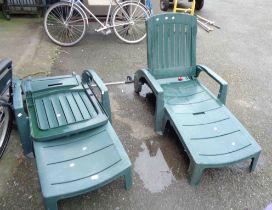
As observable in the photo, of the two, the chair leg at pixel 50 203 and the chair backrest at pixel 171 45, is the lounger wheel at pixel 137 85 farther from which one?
the chair leg at pixel 50 203

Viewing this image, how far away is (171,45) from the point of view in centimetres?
322

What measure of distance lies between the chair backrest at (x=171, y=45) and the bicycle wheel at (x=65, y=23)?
71.0 inches

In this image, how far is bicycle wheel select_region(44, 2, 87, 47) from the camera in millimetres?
4426

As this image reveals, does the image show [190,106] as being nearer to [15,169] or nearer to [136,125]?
[136,125]

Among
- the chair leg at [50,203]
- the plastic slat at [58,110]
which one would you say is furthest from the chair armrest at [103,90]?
the chair leg at [50,203]

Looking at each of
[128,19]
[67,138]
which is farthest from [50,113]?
[128,19]

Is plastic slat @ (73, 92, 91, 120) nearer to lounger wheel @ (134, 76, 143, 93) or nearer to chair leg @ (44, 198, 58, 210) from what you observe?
chair leg @ (44, 198, 58, 210)

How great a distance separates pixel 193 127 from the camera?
2535mm

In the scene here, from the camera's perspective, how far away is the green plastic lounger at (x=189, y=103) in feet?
7.64

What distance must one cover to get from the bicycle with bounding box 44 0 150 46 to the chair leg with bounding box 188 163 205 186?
2805 mm

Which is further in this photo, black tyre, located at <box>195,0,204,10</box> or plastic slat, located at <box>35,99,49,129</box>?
black tyre, located at <box>195,0,204,10</box>

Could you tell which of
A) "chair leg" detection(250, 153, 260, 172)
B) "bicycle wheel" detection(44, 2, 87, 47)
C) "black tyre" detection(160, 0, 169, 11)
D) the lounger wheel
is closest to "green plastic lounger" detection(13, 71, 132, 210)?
the lounger wheel

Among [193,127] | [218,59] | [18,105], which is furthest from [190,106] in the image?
[218,59]

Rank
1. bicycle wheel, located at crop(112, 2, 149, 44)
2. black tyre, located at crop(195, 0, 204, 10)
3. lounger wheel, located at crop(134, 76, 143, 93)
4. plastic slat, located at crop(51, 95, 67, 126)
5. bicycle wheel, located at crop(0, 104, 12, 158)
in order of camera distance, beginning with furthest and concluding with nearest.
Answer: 1. black tyre, located at crop(195, 0, 204, 10)
2. bicycle wheel, located at crop(112, 2, 149, 44)
3. lounger wheel, located at crop(134, 76, 143, 93)
4. bicycle wheel, located at crop(0, 104, 12, 158)
5. plastic slat, located at crop(51, 95, 67, 126)
